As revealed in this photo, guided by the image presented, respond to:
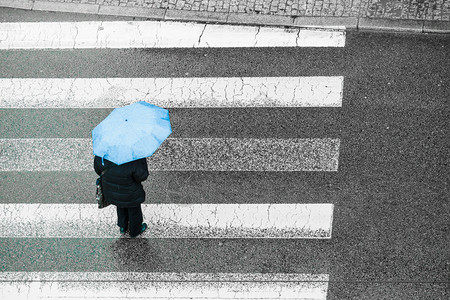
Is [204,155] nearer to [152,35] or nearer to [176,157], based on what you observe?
[176,157]

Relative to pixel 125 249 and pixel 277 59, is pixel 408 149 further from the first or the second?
pixel 125 249

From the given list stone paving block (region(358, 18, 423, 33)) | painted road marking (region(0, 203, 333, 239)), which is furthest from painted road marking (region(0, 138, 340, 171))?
stone paving block (region(358, 18, 423, 33))

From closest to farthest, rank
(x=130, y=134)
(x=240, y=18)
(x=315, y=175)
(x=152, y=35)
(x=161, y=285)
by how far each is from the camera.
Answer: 1. (x=130, y=134)
2. (x=161, y=285)
3. (x=315, y=175)
4. (x=152, y=35)
5. (x=240, y=18)

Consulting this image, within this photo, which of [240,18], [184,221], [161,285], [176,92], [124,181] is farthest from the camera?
[240,18]

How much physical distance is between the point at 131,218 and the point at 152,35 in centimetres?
316

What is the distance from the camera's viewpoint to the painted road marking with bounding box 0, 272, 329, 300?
6488 millimetres

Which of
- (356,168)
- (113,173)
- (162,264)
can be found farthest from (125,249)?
(356,168)

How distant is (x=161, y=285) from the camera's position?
6.61 m

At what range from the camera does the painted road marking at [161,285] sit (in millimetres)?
6488

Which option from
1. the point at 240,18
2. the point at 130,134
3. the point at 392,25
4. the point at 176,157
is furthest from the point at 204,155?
the point at 392,25

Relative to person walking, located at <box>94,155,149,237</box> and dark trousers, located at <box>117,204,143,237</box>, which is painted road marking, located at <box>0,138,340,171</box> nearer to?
dark trousers, located at <box>117,204,143,237</box>

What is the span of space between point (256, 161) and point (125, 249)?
1.91 meters

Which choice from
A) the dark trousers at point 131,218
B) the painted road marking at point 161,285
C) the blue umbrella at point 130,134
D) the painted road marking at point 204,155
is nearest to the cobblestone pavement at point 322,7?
the painted road marking at point 204,155

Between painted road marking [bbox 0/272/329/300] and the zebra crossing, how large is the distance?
0.01 m
